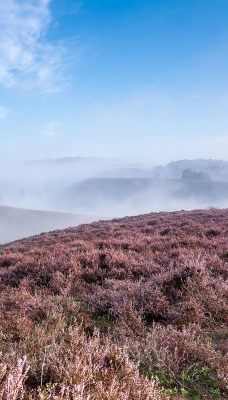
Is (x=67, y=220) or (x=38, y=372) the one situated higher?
(x=38, y=372)

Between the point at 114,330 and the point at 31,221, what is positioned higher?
the point at 114,330

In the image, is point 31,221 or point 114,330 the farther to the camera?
point 31,221

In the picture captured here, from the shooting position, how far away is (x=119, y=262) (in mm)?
7719

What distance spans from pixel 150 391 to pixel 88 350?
73 cm

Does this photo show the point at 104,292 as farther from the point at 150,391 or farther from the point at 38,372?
the point at 150,391

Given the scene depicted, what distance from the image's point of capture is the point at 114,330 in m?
4.06

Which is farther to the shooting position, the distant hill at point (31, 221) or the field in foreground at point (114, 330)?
the distant hill at point (31, 221)

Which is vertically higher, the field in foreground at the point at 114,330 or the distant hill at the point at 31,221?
the field in foreground at the point at 114,330

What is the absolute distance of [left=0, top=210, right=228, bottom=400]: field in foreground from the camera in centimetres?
246

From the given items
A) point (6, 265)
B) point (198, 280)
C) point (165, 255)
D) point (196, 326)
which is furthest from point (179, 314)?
point (6, 265)

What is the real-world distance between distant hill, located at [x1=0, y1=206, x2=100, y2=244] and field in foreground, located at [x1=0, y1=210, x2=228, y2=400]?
74774 millimetres

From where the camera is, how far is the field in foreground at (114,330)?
2465 millimetres

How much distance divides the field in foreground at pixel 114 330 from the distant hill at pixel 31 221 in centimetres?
7477

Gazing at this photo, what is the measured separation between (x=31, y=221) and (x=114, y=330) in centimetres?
9057
